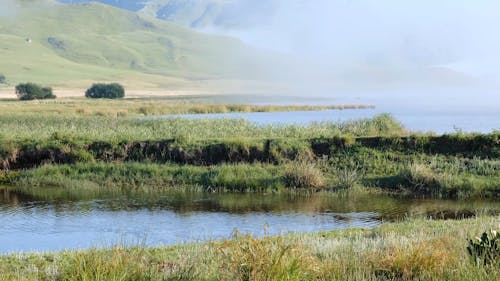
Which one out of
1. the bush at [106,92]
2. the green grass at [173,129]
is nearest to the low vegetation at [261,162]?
the green grass at [173,129]

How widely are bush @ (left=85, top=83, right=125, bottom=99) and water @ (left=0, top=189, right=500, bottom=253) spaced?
4115 inches

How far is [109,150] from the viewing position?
119 feet

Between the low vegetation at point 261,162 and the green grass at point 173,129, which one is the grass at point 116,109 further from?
the low vegetation at point 261,162

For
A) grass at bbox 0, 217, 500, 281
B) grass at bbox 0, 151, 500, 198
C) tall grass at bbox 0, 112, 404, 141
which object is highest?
tall grass at bbox 0, 112, 404, 141

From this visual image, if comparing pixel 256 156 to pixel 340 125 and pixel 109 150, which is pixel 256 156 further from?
pixel 340 125

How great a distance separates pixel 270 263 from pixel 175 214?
15.9 meters

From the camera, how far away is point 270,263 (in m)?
9.16

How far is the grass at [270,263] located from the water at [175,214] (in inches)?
279

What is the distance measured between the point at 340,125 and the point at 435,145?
509 inches

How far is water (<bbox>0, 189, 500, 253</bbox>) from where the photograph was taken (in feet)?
67.1

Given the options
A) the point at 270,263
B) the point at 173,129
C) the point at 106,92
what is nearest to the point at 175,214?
the point at 270,263

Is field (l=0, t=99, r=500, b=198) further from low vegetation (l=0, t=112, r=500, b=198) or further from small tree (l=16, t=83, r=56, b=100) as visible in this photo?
small tree (l=16, t=83, r=56, b=100)

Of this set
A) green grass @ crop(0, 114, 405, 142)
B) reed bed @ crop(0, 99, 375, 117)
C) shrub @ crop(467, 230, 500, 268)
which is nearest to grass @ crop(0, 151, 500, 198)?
green grass @ crop(0, 114, 405, 142)

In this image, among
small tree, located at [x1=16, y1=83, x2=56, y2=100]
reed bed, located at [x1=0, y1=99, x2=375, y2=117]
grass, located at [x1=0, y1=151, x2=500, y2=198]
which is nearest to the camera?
grass, located at [x1=0, y1=151, x2=500, y2=198]
